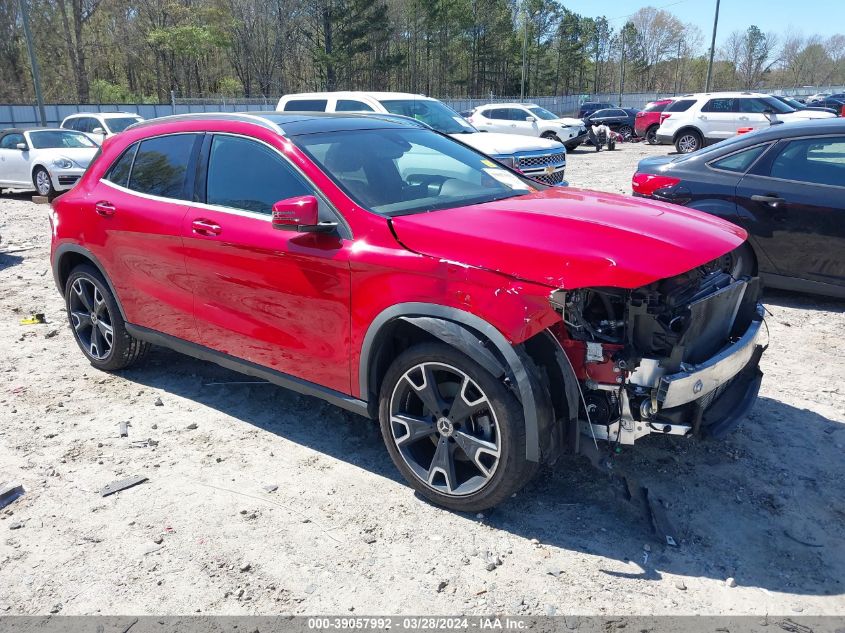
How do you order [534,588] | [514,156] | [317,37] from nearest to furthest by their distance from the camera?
[534,588], [514,156], [317,37]

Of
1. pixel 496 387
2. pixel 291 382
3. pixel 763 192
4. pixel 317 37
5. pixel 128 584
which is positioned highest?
pixel 317 37

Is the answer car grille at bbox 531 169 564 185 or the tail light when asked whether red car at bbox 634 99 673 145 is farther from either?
the tail light

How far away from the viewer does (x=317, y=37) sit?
189 feet

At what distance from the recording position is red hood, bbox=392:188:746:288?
9.49 feet

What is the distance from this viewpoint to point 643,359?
294 cm

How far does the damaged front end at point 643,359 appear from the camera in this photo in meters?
2.96

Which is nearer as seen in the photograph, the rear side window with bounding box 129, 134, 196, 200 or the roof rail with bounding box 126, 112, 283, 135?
the roof rail with bounding box 126, 112, 283, 135

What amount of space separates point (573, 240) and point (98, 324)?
379 cm

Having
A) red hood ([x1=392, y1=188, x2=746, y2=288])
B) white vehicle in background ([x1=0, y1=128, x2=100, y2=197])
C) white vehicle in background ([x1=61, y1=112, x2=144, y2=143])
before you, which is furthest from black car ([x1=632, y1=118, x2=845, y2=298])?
white vehicle in background ([x1=61, y1=112, x2=144, y2=143])

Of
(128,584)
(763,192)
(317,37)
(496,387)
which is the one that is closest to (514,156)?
(763,192)

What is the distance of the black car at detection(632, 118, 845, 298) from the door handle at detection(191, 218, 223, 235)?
13.8ft

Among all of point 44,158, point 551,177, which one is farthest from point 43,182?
point 551,177

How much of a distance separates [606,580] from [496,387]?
3.05 feet

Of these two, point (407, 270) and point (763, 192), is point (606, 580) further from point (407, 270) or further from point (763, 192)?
point (763, 192)
